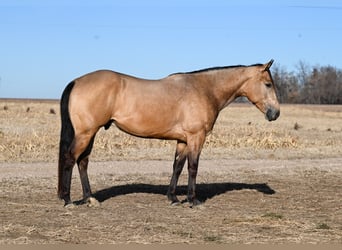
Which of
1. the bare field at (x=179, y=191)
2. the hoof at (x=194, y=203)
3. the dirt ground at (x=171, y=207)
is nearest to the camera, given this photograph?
the dirt ground at (x=171, y=207)

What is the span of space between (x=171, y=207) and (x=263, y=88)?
10.0 ft

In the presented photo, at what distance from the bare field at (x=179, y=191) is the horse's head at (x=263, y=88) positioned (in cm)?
187

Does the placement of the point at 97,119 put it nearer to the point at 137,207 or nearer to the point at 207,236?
the point at 137,207

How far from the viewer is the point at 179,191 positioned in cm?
1470

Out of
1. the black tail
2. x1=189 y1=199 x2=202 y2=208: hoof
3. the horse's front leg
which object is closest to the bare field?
x1=189 y1=199 x2=202 y2=208: hoof

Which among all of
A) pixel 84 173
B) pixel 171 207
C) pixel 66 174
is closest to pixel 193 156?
pixel 171 207

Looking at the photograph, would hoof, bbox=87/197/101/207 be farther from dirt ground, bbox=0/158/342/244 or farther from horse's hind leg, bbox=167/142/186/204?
horse's hind leg, bbox=167/142/186/204

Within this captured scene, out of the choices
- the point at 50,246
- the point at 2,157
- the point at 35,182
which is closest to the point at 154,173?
the point at 35,182

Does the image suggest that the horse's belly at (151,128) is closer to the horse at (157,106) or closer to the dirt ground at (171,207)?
the horse at (157,106)

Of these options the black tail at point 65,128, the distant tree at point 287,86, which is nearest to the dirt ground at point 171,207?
the black tail at point 65,128

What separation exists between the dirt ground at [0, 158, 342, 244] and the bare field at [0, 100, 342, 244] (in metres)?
0.02

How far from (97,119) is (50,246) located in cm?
392

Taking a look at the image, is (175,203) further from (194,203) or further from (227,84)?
(227,84)

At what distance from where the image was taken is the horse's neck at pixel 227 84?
12907 millimetres
